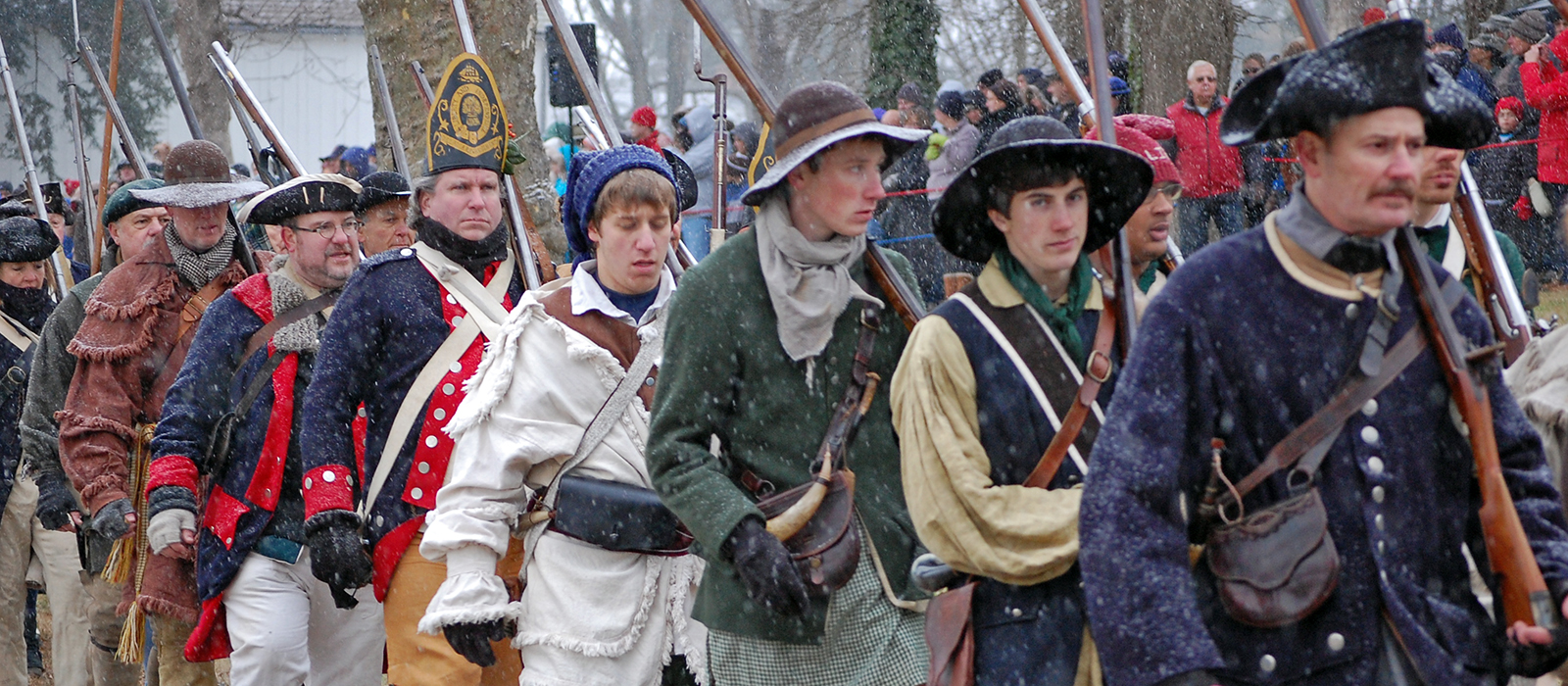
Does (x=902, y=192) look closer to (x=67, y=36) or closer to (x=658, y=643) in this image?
(x=658, y=643)

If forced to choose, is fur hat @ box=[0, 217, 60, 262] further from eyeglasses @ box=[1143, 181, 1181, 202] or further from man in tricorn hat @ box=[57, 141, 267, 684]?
eyeglasses @ box=[1143, 181, 1181, 202]

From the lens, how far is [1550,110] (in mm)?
9750

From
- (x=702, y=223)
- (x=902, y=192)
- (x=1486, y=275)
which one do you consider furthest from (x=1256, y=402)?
(x=702, y=223)

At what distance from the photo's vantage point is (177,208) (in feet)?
21.8

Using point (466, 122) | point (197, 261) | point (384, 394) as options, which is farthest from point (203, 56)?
point (384, 394)

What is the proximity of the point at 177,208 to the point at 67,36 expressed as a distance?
26779mm

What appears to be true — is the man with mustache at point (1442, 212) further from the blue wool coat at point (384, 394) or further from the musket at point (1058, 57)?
the blue wool coat at point (384, 394)

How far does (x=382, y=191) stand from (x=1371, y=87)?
429 centimetres

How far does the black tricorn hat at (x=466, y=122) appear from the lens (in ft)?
17.2

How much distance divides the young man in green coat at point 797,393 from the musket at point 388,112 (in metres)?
3.57

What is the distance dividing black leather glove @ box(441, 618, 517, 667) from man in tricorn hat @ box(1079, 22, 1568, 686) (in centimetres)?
196

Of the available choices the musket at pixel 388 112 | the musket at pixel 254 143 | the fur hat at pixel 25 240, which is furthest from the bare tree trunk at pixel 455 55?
the fur hat at pixel 25 240

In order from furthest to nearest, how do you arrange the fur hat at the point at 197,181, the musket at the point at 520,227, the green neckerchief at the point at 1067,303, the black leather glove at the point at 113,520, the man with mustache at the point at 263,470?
the fur hat at the point at 197,181
the black leather glove at the point at 113,520
the man with mustache at the point at 263,470
the musket at the point at 520,227
the green neckerchief at the point at 1067,303

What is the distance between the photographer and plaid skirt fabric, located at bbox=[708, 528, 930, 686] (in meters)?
3.83
